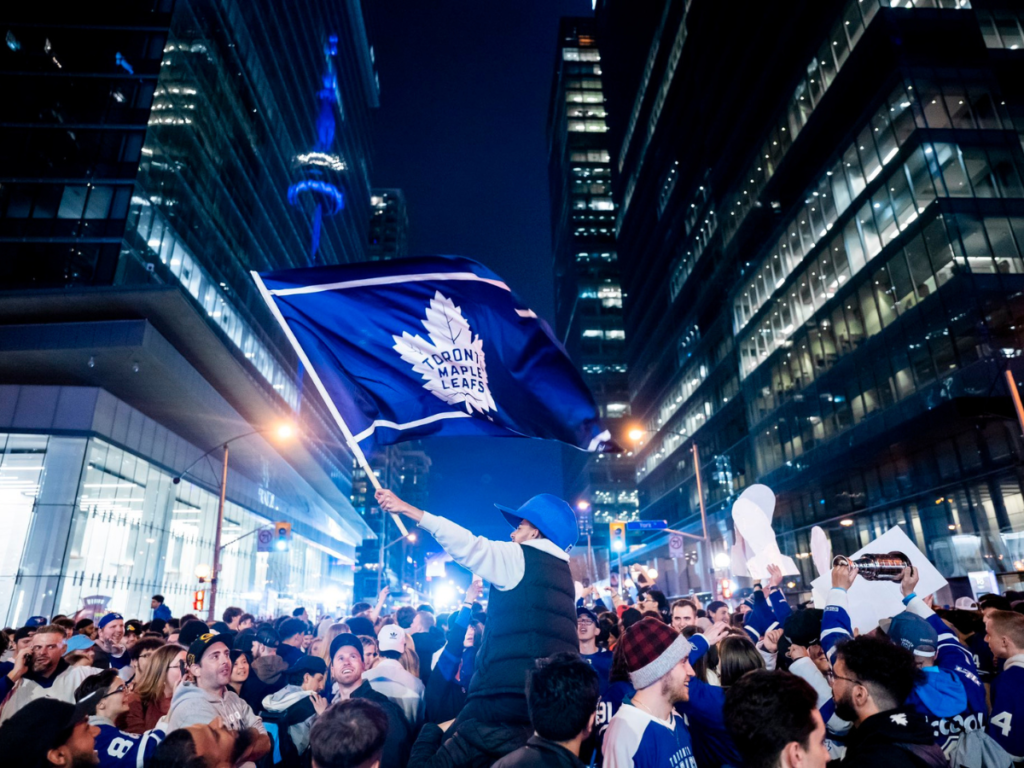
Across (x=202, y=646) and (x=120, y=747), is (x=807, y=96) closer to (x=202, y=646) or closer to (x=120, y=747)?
(x=202, y=646)

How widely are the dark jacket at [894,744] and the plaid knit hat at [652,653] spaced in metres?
0.93

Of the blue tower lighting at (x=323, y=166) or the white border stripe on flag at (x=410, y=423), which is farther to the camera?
the blue tower lighting at (x=323, y=166)

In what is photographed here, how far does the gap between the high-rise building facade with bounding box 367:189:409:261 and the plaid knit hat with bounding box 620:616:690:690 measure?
6899 inches

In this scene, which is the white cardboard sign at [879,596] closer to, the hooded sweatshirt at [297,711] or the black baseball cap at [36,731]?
the hooded sweatshirt at [297,711]

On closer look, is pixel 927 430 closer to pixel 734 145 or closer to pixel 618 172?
pixel 734 145

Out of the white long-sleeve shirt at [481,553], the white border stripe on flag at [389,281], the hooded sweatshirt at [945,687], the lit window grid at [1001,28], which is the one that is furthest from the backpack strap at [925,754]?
the lit window grid at [1001,28]

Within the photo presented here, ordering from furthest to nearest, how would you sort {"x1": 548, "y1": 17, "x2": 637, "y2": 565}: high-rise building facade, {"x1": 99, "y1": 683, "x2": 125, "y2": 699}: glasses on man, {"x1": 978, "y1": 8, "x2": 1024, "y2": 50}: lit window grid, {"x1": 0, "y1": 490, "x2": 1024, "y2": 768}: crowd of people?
{"x1": 548, "y1": 17, "x2": 637, "y2": 565}: high-rise building facade → {"x1": 978, "y1": 8, "x2": 1024, "y2": 50}: lit window grid → {"x1": 99, "y1": 683, "x2": 125, "y2": 699}: glasses on man → {"x1": 0, "y1": 490, "x2": 1024, "y2": 768}: crowd of people

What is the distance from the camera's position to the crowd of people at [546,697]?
9.81 ft

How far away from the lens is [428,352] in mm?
6680

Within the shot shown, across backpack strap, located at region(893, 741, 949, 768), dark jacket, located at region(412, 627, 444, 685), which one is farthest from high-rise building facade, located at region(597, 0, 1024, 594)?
backpack strap, located at region(893, 741, 949, 768)

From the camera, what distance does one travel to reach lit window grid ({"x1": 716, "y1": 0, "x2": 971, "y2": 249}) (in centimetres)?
3112

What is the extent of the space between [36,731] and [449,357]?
14.4ft

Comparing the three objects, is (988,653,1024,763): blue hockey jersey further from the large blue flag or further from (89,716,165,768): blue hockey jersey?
(89,716,165,768): blue hockey jersey

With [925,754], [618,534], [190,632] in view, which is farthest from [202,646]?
→ [618,534]
